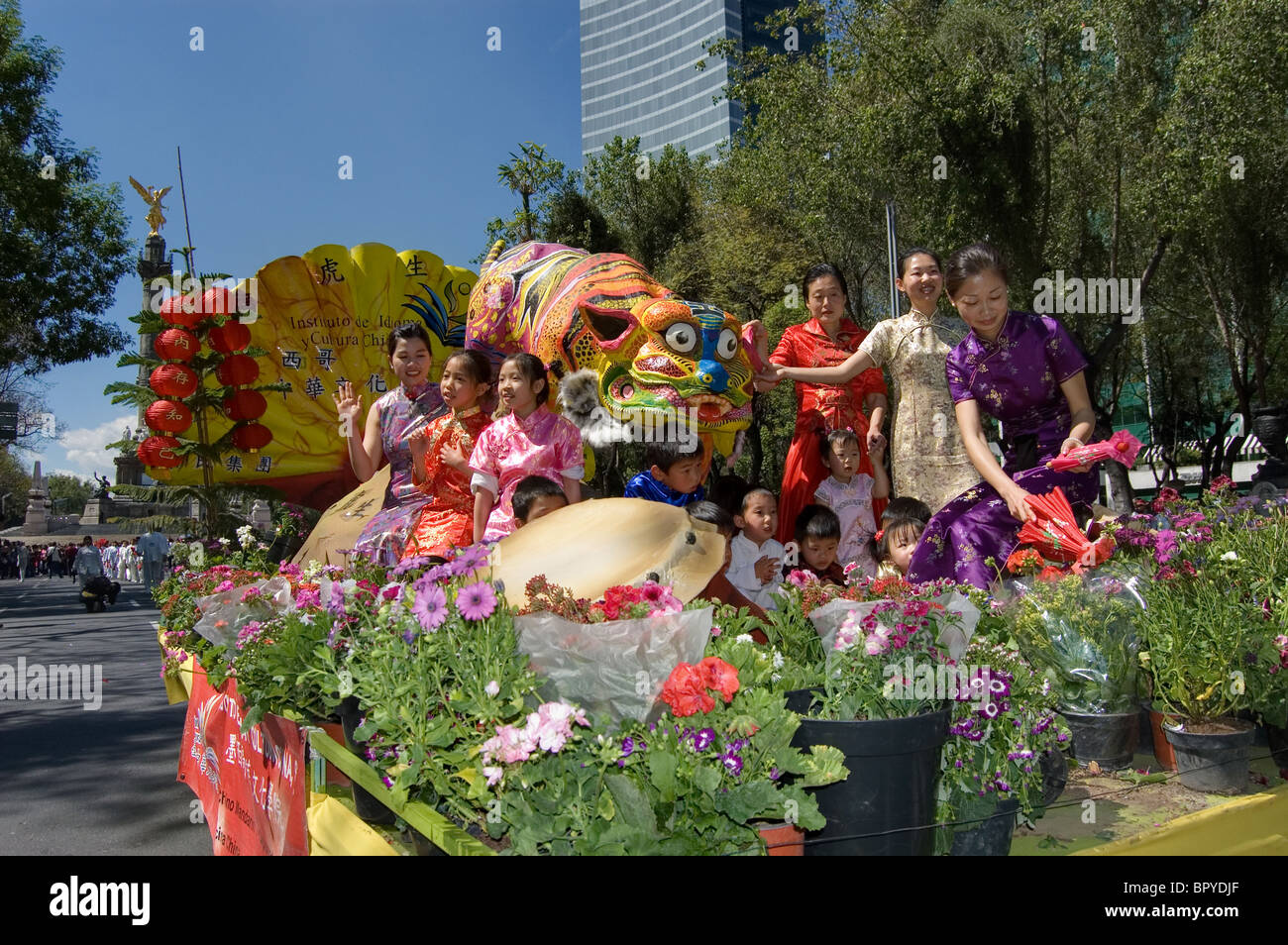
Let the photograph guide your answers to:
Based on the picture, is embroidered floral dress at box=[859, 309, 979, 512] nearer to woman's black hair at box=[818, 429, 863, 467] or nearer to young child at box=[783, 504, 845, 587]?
woman's black hair at box=[818, 429, 863, 467]

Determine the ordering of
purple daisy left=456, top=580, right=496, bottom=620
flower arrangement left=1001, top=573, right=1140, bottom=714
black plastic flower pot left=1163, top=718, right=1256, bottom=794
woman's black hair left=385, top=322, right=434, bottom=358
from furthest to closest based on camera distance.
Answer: woman's black hair left=385, top=322, right=434, bottom=358
flower arrangement left=1001, top=573, right=1140, bottom=714
black plastic flower pot left=1163, top=718, right=1256, bottom=794
purple daisy left=456, top=580, right=496, bottom=620

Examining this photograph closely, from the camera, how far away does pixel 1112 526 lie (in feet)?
10.6

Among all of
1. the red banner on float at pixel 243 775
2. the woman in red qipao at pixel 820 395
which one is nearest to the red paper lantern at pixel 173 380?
the red banner on float at pixel 243 775

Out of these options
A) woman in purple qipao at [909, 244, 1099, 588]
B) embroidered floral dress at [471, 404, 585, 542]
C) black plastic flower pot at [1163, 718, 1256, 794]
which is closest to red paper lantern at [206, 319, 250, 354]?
embroidered floral dress at [471, 404, 585, 542]

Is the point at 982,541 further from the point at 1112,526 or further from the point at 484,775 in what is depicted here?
the point at 484,775

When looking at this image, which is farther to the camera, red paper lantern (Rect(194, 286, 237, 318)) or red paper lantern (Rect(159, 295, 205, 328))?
red paper lantern (Rect(194, 286, 237, 318))

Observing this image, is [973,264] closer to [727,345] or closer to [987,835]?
[727,345]

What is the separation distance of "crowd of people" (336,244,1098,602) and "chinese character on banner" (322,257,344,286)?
1.80 metres

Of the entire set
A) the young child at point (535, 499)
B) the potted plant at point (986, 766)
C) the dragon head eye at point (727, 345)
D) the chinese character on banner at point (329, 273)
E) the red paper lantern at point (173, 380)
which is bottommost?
the potted plant at point (986, 766)

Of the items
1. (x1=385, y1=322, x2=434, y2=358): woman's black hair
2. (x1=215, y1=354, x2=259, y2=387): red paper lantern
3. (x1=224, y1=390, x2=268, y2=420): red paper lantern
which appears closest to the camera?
(x1=385, y1=322, x2=434, y2=358): woman's black hair

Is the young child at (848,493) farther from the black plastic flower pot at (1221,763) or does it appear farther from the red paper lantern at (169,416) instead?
the red paper lantern at (169,416)

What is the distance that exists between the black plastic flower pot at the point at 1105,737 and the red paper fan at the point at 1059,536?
1.58 ft

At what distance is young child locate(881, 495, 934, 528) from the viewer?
4084 millimetres

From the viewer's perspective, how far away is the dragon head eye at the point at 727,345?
13.3 feet
